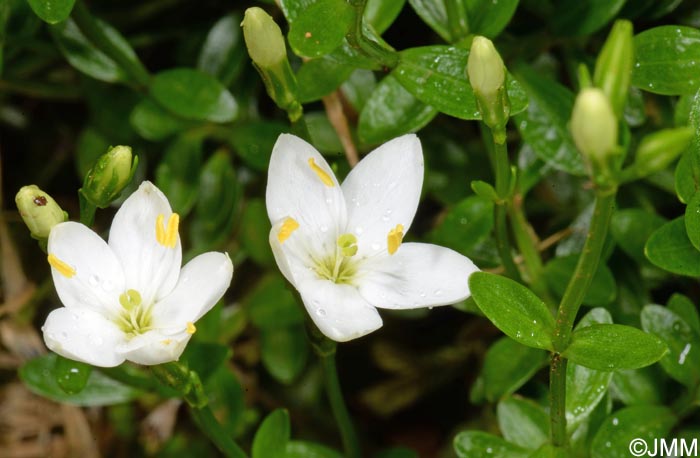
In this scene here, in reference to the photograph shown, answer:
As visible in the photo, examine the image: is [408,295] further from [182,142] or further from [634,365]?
[182,142]

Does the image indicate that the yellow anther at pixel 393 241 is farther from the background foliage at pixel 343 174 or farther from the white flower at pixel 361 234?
the background foliage at pixel 343 174

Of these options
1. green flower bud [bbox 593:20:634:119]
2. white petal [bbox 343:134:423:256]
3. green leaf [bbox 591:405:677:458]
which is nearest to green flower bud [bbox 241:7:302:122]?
white petal [bbox 343:134:423:256]

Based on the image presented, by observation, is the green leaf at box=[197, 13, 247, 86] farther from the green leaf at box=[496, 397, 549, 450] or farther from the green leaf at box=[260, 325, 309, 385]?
the green leaf at box=[496, 397, 549, 450]

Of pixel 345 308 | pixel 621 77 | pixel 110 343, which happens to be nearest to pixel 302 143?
pixel 345 308

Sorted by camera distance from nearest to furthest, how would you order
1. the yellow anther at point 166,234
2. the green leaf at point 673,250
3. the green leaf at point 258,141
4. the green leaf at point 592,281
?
the yellow anther at point 166,234, the green leaf at point 673,250, the green leaf at point 592,281, the green leaf at point 258,141

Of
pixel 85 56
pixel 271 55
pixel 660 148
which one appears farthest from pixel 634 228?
pixel 85 56

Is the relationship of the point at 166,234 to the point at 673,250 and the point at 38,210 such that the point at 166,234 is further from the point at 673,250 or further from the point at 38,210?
the point at 673,250

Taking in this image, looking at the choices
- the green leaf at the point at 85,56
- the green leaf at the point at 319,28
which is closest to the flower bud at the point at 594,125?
the green leaf at the point at 319,28
